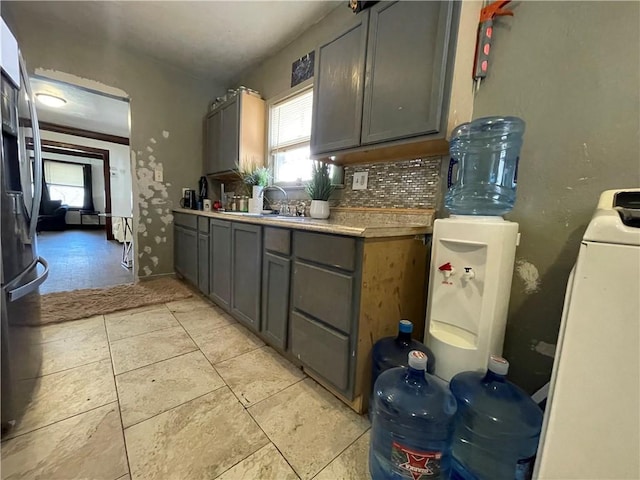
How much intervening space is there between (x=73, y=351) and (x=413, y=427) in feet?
6.47

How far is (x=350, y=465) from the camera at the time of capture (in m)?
0.97

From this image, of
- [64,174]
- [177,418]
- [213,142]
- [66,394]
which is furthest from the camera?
[64,174]

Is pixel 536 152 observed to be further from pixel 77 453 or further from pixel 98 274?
pixel 98 274

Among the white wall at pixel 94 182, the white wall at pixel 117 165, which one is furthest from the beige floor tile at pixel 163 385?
the white wall at pixel 94 182

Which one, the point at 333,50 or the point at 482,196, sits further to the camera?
the point at 333,50

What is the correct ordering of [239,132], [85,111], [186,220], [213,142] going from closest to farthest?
[239,132], [186,220], [213,142], [85,111]

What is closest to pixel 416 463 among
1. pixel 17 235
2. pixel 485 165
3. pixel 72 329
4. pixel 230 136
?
pixel 485 165

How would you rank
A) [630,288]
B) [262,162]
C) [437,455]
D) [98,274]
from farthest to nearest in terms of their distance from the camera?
[98,274], [262,162], [437,455], [630,288]

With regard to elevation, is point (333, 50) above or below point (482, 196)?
above

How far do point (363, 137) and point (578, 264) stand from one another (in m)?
1.16

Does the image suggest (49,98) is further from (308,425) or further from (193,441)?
(308,425)

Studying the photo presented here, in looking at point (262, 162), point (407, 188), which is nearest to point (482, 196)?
point (407, 188)

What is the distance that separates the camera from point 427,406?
0.84 meters

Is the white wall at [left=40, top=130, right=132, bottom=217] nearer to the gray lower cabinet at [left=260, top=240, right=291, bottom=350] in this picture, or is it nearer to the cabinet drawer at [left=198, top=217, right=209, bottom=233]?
the cabinet drawer at [left=198, top=217, right=209, bottom=233]
